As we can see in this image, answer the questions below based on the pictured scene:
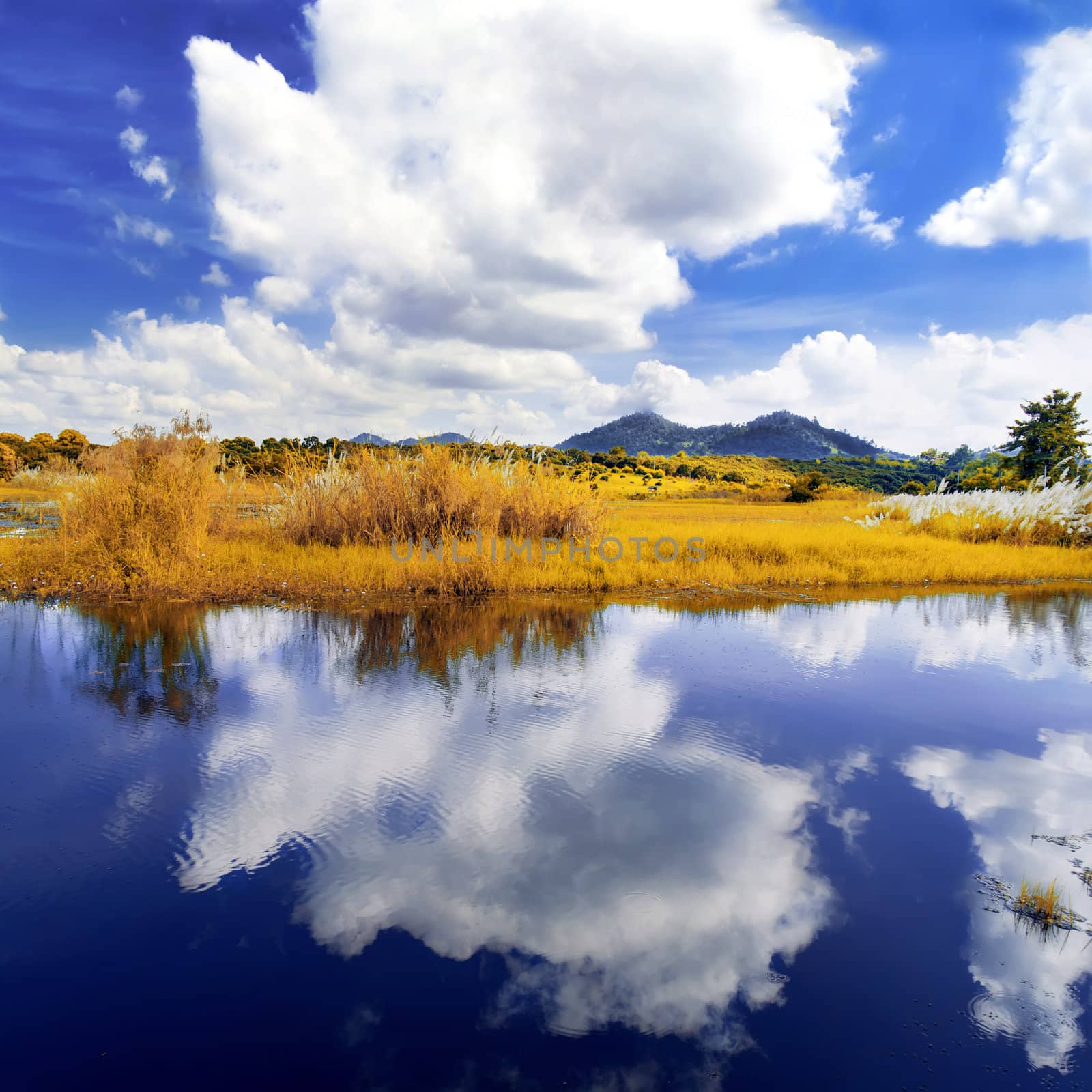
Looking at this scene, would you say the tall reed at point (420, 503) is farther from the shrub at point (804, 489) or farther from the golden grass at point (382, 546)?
the shrub at point (804, 489)

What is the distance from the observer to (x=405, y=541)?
1223 centimetres

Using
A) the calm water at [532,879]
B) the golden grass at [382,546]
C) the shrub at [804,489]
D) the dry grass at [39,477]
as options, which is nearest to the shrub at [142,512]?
the golden grass at [382,546]

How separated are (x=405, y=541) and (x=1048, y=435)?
33.7 metres

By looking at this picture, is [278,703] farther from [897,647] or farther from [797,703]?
[897,647]

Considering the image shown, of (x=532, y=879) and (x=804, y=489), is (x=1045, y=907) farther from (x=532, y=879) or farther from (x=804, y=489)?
(x=804, y=489)

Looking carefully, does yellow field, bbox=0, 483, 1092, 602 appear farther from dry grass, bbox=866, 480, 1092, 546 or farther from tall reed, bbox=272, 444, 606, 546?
dry grass, bbox=866, 480, 1092, 546

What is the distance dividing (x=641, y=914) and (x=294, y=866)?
1555mm

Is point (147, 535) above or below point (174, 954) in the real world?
above

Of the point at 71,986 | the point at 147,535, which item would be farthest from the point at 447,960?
the point at 147,535

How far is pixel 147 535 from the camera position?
1046 centimetres

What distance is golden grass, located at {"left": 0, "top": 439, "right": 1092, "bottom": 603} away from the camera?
10.3 meters

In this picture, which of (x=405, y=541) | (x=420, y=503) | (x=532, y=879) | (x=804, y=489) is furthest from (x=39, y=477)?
(x=532, y=879)

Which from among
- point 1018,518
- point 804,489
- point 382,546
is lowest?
point 382,546

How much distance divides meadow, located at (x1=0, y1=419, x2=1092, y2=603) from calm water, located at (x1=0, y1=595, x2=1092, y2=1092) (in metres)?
3.84
